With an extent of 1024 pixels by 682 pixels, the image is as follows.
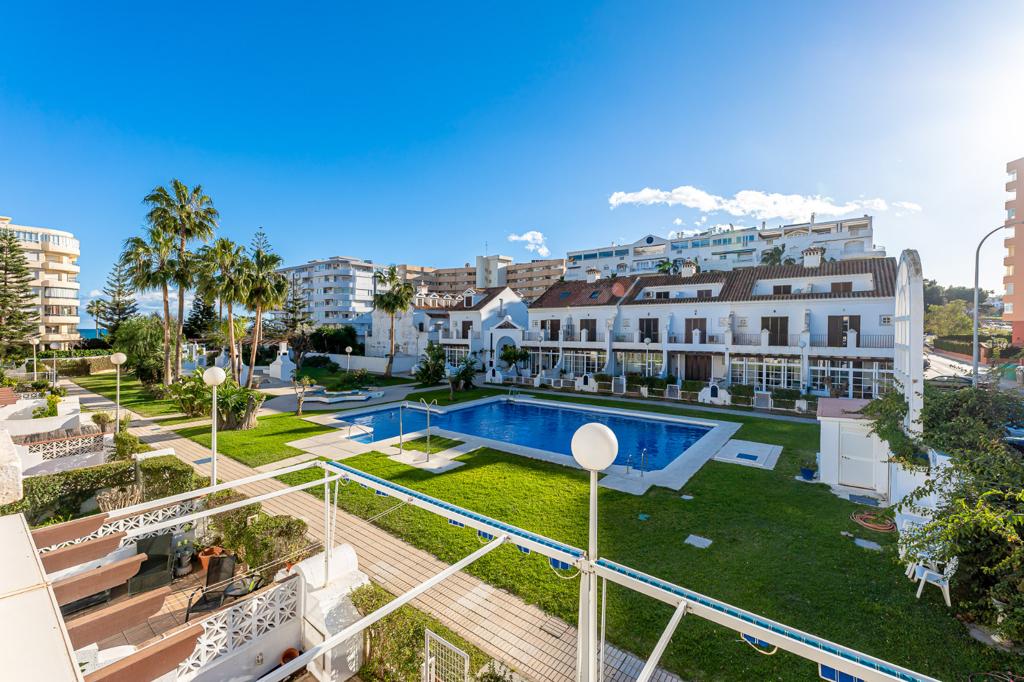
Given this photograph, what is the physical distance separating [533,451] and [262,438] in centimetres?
1116

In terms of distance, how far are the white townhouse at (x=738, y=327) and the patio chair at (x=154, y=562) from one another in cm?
2660

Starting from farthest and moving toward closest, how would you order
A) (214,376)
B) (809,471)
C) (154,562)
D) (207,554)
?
(809,471) < (214,376) < (207,554) < (154,562)

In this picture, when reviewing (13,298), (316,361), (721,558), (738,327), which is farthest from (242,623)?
(13,298)

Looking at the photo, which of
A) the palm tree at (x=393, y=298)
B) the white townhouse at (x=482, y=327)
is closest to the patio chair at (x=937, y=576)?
the white townhouse at (x=482, y=327)

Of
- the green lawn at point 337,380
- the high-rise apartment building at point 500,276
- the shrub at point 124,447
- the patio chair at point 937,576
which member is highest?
the high-rise apartment building at point 500,276

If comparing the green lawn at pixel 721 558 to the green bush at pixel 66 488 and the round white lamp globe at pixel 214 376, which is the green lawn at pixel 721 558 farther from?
the round white lamp globe at pixel 214 376

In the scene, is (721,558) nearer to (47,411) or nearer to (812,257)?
(47,411)

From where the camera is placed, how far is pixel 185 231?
26.1 metres

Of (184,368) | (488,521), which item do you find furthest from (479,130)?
(184,368)

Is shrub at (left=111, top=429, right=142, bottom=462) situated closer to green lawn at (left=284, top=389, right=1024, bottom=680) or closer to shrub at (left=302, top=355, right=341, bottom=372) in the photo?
green lawn at (left=284, top=389, right=1024, bottom=680)

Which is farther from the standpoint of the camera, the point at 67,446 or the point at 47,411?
the point at 47,411

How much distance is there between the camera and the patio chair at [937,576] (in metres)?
6.75

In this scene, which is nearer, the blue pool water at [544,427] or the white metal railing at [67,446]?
the white metal railing at [67,446]

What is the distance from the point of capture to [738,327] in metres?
28.9
